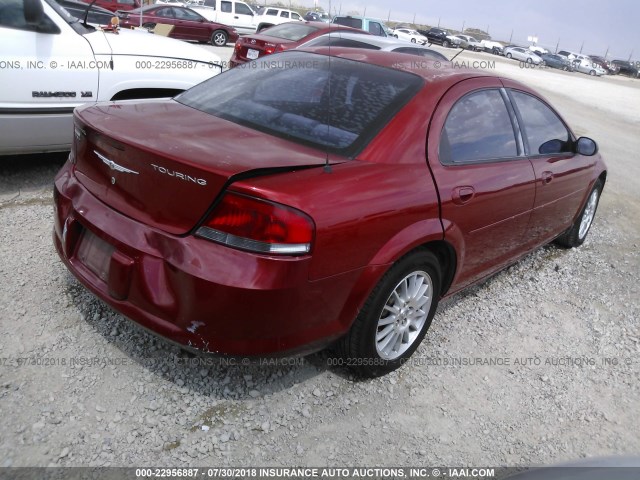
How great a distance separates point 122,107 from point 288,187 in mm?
1267

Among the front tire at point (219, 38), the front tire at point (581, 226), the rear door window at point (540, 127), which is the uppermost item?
the rear door window at point (540, 127)

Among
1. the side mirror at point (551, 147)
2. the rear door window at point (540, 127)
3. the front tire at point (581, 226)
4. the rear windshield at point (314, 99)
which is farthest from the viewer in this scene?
the front tire at point (581, 226)

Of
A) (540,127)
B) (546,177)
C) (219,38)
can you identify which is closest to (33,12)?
(540,127)

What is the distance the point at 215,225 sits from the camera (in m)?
2.14

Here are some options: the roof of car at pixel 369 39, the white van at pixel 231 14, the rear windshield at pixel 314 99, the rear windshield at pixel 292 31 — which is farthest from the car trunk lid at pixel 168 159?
the white van at pixel 231 14

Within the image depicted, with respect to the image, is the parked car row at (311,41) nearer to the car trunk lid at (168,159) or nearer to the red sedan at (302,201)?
the red sedan at (302,201)

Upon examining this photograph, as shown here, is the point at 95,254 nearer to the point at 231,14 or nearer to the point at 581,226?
the point at 581,226

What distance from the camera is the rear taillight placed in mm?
2082

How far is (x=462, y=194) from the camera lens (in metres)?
2.87

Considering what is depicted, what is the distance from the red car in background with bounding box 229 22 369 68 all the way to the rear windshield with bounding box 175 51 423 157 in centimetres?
675

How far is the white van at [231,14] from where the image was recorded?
25.0m

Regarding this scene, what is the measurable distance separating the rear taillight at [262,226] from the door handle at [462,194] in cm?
102

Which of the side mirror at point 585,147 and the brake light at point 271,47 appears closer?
the side mirror at point 585,147

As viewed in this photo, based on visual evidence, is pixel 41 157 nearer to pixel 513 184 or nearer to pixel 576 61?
pixel 513 184
